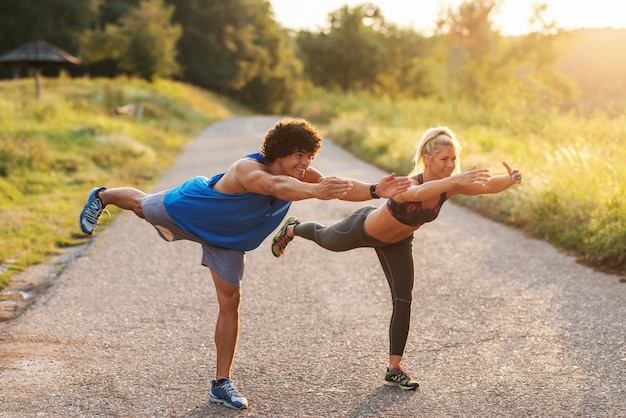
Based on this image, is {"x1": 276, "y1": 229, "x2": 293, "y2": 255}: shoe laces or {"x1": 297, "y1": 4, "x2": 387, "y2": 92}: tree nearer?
{"x1": 276, "y1": 229, "x2": 293, "y2": 255}: shoe laces

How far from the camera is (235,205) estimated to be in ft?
14.0

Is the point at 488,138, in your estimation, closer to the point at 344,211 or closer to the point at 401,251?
the point at 344,211

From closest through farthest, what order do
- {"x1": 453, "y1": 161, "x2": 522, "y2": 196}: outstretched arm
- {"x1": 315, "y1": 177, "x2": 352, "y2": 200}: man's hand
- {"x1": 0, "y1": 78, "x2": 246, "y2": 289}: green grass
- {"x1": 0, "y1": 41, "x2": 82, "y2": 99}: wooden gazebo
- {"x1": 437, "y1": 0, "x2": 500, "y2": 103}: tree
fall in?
{"x1": 315, "y1": 177, "x2": 352, "y2": 200}: man's hand → {"x1": 453, "y1": 161, "x2": 522, "y2": 196}: outstretched arm → {"x1": 0, "y1": 78, "x2": 246, "y2": 289}: green grass → {"x1": 0, "y1": 41, "x2": 82, "y2": 99}: wooden gazebo → {"x1": 437, "y1": 0, "x2": 500, "y2": 103}: tree

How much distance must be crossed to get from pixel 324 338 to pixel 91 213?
2.00 metres

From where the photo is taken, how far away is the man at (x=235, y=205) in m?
4.04

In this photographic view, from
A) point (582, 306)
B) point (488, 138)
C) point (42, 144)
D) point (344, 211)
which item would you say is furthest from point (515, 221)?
point (42, 144)

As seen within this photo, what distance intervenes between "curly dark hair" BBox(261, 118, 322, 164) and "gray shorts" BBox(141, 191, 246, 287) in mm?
726

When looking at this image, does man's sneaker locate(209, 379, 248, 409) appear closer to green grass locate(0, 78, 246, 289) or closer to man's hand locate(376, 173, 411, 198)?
man's hand locate(376, 173, 411, 198)

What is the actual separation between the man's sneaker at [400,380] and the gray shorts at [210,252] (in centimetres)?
113

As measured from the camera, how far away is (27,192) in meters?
13.0

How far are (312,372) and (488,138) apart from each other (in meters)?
14.6

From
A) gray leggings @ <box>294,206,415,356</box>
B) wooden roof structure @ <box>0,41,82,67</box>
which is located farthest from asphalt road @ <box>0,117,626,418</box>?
wooden roof structure @ <box>0,41,82,67</box>

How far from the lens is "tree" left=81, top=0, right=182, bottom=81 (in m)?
49.0

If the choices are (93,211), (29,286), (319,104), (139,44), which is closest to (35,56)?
(29,286)
